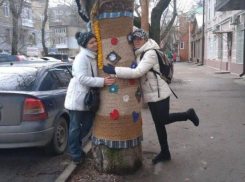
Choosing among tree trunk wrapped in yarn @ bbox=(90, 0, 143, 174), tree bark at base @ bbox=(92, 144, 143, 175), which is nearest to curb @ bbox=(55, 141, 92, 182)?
tree bark at base @ bbox=(92, 144, 143, 175)

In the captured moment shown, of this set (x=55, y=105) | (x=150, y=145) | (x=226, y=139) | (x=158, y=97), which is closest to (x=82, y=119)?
(x=55, y=105)

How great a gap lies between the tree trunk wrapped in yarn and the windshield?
1.43 metres

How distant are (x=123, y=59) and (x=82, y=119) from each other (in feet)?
3.38

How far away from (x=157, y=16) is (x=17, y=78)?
719cm

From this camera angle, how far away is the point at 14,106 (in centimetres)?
426

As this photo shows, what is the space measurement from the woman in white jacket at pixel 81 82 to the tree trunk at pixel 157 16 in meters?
7.07

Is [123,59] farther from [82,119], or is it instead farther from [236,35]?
[236,35]

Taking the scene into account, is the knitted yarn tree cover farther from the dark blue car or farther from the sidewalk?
the dark blue car

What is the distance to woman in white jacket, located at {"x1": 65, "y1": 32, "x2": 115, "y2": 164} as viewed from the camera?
12.1 ft

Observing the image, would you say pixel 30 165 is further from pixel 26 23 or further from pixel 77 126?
pixel 26 23

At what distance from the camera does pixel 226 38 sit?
2162cm

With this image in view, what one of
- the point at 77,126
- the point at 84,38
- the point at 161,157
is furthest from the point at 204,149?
the point at 84,38

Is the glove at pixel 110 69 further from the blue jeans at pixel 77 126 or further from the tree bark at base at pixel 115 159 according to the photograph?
the tree bark at base at pixel 115 159

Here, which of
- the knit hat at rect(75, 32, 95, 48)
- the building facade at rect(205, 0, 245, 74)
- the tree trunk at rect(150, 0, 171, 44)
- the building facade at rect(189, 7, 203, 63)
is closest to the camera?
the knit hat at rect(75, 32, 95, 48)
